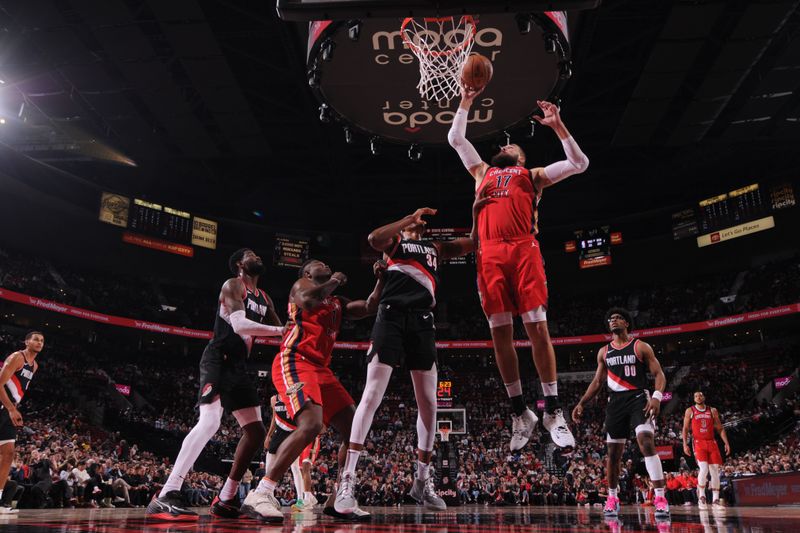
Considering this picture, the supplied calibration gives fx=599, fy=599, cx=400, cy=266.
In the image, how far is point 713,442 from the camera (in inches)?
395

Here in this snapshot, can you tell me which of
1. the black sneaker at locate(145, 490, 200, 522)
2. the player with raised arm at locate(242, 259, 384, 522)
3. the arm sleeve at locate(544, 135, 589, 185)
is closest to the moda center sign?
the arm sleeve at locate(544, 135, 589, 185)

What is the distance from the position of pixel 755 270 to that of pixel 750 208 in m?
3.58

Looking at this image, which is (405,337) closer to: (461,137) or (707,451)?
Result: (461,137)

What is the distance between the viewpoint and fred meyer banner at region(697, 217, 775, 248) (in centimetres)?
2334

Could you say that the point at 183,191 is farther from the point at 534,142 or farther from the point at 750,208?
the point at 750,208

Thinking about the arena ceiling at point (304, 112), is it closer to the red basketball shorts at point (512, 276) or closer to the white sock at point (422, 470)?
the red basketball shorts at point (512, 276)

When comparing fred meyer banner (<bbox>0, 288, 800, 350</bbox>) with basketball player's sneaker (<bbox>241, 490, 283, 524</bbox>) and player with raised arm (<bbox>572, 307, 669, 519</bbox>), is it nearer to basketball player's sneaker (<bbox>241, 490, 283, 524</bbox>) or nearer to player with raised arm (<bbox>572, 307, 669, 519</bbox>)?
player with raised arm (<bbox>572, 307, 669, 519</bbox>)

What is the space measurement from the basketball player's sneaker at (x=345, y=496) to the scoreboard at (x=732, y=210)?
2396 cm

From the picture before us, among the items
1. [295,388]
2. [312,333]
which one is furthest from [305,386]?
[312,333]

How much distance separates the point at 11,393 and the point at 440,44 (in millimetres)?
6950

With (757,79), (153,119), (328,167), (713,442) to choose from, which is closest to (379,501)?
(713,442)

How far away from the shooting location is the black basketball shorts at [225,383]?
17.2ft

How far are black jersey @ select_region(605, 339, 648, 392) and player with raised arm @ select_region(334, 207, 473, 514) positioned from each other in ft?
8.94

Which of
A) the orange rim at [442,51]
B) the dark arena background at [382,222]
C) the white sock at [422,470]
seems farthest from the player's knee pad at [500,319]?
the orange rim at [442,51]
